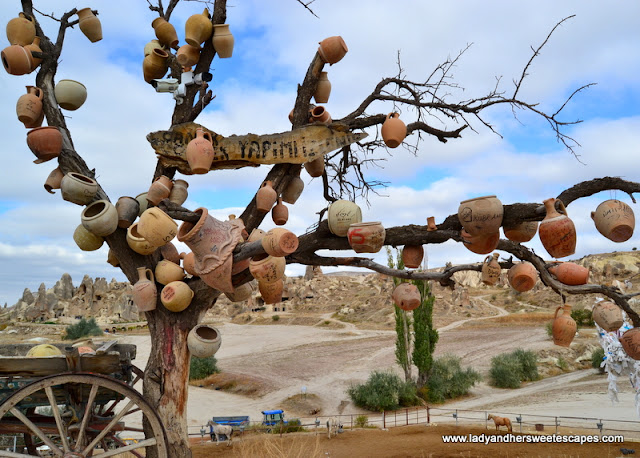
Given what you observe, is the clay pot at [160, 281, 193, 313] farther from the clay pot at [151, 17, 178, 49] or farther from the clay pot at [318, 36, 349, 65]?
the clay pot at [151, 17, 178, 49]

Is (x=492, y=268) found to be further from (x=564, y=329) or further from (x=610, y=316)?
(x=610, y=316)

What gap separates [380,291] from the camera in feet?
124

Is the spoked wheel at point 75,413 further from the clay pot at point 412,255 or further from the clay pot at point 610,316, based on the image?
the clay pot at point 610,316

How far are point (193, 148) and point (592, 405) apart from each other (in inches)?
510

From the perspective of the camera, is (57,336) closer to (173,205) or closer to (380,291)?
(380,291)

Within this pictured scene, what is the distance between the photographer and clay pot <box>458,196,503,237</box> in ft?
12.8

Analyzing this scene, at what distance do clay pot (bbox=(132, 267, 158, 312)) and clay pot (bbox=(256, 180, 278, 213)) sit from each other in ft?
4.43

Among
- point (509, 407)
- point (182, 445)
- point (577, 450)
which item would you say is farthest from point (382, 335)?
point (182, 445)

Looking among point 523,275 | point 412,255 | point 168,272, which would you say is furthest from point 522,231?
point 168,272

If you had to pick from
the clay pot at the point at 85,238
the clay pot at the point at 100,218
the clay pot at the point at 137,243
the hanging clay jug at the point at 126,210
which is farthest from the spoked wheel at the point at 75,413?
the hanging clay jug at the point at 126,210

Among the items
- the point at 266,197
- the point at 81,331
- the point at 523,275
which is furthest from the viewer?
the point at 81,331

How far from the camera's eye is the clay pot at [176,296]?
459cm

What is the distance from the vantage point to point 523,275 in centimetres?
416

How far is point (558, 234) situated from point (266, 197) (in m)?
2.77
